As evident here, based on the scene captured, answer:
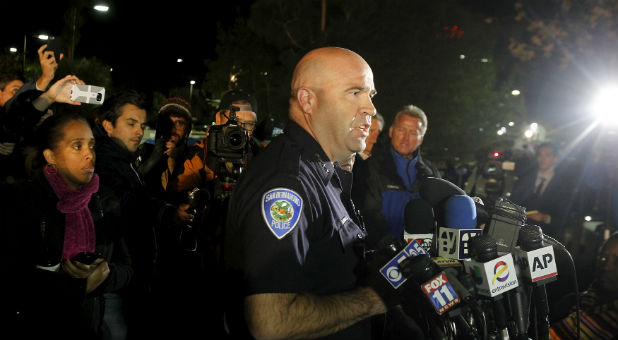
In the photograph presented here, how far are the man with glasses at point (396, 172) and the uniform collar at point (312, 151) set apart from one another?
1904mm

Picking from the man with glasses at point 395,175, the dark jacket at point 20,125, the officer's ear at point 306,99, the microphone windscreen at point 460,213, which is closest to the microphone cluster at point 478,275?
the microphone windscreen at point 460,213

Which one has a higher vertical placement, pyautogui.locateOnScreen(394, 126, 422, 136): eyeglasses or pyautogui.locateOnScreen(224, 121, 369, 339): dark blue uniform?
pyautogui.locateOnScreen(394, 126, 422, 136): eyeglasses

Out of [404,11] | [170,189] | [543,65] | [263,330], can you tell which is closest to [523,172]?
[170,189]

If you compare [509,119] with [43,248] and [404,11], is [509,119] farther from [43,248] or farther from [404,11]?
[43,248]

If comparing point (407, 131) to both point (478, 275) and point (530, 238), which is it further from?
point (478, 275)

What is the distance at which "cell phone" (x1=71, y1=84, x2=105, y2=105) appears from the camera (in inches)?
122

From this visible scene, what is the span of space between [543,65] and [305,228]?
15.9 m

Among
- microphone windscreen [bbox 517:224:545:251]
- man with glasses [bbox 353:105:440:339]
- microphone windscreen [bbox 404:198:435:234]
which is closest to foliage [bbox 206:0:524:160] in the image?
man with glasses [bbox 353:105:440:339]

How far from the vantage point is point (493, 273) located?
188cm

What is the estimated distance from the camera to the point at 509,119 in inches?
1633

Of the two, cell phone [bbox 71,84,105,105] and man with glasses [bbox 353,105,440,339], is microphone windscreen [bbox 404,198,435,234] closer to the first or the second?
man with glasses [bbox 353,105,440,339]

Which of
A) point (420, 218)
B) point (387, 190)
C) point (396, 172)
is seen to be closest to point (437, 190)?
point (420, 218)

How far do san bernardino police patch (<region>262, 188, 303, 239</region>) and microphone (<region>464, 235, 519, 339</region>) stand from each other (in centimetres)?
82

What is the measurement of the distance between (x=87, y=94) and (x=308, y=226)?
2.19m
